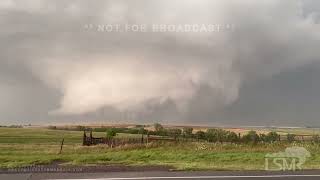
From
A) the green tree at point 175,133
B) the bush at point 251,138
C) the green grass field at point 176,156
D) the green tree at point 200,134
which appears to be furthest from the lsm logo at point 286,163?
the green tree at point 200,134

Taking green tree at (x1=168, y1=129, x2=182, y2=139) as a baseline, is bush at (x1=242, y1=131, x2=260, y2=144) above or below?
below

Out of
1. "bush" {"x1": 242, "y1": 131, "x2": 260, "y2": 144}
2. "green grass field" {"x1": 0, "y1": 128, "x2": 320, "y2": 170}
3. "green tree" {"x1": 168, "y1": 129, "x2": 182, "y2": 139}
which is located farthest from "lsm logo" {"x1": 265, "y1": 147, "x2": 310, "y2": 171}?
"green tree" {"x1": 168, "y1": 129, "x2": 182, "y2": 139}

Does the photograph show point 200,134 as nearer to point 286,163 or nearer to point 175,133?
point 175,133

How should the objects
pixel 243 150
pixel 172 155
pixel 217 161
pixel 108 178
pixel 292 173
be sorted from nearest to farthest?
pixel 108 178 → pixel 292 173 → pixel 217 161 → pixel 172 155 → pixel 243 150

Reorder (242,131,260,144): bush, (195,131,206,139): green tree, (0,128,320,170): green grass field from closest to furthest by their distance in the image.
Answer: (0,128,320,170): green grass field
(242,131,260,144): bush
(195,131,206,139): green tree

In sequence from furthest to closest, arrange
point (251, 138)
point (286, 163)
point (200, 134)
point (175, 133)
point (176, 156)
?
point (200, 134)
point (175, 133)
point (251, 138)
point (176, 156)
point (286, 163)

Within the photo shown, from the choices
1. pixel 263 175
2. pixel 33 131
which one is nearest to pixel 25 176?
pixel 263 175

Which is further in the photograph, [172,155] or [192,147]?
[192,147]

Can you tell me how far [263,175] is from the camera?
13.1m

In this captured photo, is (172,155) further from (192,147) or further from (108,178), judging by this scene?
(108,178)

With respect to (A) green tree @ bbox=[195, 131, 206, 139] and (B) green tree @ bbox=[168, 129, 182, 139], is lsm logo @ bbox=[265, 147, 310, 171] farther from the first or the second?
(A) green tree @ bbox=[195, 131, 206, 139]

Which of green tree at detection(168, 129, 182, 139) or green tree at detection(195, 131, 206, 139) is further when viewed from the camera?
green tree at detection(195, 131, 206, 139)

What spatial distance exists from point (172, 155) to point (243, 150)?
177 inches

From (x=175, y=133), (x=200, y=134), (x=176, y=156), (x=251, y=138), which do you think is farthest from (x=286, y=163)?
(x=200, y=134)
